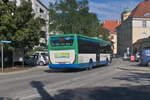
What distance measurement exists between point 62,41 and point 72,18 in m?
46.8

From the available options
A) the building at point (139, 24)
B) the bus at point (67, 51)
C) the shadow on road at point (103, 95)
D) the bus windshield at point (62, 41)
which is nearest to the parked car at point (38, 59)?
the bus at point (67, 51)

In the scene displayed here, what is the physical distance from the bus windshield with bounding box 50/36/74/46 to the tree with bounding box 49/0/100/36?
145 ft

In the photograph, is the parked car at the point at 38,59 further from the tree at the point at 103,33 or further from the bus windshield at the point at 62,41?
the tree at the point at 103,33

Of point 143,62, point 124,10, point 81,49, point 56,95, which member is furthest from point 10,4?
point 124,10

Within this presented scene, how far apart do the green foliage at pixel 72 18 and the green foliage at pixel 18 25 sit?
3879 cm

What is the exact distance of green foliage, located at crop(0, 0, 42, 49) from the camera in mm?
→ 25875

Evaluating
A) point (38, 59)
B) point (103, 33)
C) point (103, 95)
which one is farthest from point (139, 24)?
point (103, 95)

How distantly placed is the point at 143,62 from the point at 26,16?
13912mm

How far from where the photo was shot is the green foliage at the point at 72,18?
67875 mm

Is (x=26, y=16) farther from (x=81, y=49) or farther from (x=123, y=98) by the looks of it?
(x=123, y=98)

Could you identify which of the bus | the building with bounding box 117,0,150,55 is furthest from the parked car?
the building with bounding box 117,0,150,55

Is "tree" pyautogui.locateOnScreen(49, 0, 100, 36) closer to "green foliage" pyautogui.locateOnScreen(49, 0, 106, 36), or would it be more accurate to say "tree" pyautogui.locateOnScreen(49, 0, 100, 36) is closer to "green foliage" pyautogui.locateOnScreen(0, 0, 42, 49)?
"green foliage" pyautogui.locateOnScreen(49, 0, 106, 36)

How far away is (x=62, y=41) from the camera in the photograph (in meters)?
22.5

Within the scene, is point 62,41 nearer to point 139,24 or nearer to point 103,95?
point 103,95
